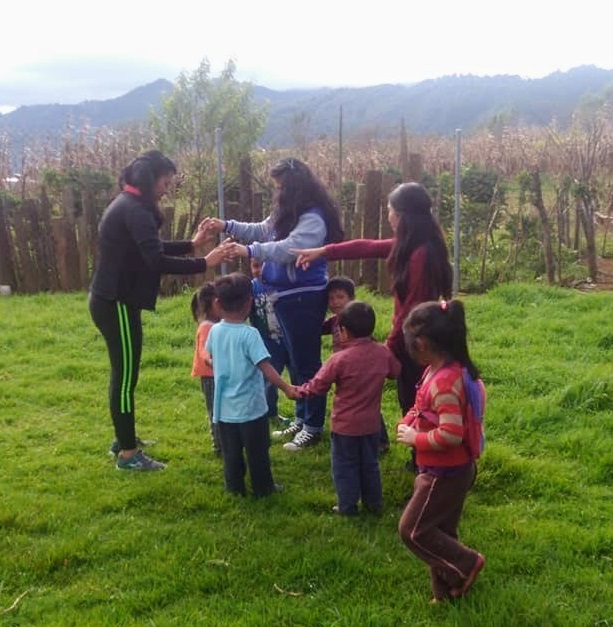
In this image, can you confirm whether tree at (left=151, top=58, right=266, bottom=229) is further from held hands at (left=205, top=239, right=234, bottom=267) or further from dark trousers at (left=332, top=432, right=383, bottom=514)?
dark trousers at (left=332, top=432, right=383, bottom=514)

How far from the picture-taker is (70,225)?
10.2 meters

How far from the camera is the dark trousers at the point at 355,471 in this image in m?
3.91

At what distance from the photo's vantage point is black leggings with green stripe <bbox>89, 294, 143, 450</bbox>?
4.44m

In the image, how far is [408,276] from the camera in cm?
400

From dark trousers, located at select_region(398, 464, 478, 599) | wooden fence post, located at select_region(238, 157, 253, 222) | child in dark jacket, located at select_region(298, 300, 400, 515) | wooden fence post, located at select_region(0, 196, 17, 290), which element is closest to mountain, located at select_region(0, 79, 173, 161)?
wooden fence post, located at select_region(0, 196, 17, 290)

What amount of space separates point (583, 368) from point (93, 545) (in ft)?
13.9

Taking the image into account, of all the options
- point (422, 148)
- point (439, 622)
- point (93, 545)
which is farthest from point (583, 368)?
point (422, 148)

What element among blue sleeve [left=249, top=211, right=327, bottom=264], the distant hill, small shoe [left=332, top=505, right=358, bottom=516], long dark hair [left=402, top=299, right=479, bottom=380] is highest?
the distant hill

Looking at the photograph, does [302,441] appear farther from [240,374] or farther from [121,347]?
[121,347]

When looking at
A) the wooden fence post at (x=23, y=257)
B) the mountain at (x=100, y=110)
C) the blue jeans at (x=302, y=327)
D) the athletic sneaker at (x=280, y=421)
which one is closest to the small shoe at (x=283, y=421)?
the athletic sneaker at (x=280, y=421)

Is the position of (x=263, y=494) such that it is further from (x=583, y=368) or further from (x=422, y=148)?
(x=422, y=148)

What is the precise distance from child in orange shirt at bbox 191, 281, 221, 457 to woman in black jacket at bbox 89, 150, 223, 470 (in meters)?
0.32

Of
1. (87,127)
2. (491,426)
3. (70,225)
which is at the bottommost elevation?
(491,426)

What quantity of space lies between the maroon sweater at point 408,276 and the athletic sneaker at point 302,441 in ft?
3.70
